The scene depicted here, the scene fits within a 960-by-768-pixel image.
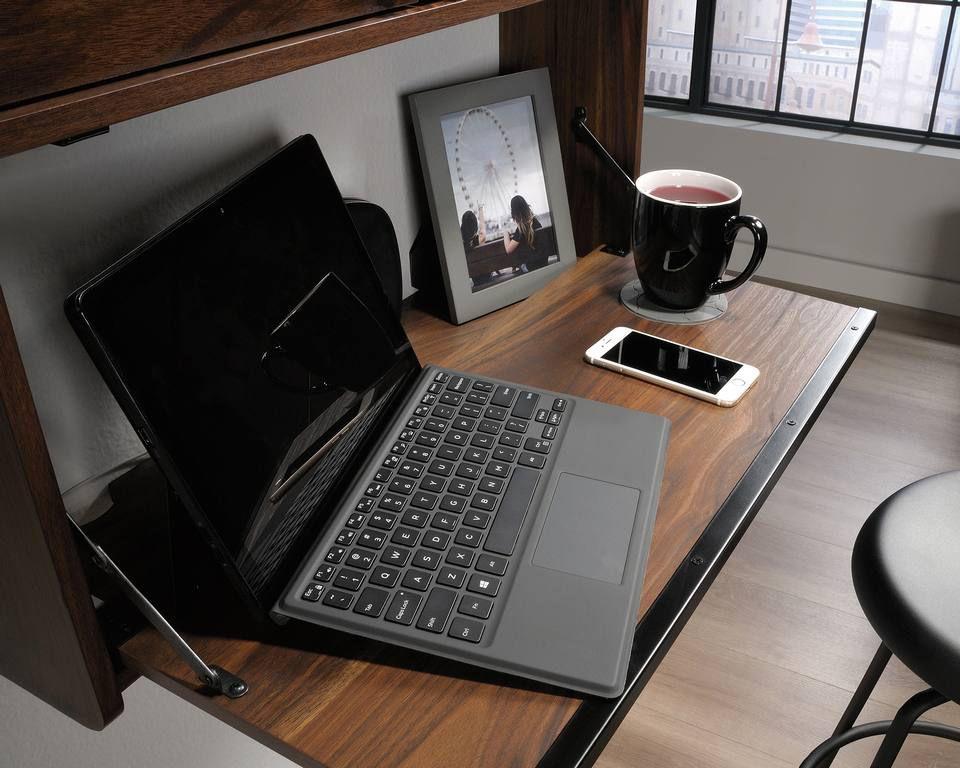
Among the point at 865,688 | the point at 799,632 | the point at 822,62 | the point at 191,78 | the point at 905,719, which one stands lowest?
the point at 799,632

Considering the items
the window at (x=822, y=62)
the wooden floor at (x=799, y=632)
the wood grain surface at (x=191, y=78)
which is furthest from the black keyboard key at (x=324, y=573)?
the window at (x=822, y=62)

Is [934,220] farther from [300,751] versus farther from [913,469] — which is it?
[300,751]

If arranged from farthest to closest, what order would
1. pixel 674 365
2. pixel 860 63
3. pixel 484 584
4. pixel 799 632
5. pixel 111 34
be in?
pixel 860 63
pixel 799 632
pixel 674 365
pixel 484 584
pixel 111 34

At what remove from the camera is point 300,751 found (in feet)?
1.77

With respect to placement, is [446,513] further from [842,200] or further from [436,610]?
[842,200]

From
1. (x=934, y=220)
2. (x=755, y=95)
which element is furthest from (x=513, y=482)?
(x=755, y=95)

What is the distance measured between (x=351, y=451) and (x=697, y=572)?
299 millimetres

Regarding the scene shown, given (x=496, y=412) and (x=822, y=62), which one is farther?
(x=822, y=62)

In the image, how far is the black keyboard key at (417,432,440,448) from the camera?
749 mm

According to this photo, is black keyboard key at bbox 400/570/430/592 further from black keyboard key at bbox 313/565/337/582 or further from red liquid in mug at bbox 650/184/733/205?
red liquid in mug at bbox 650/184/733/205

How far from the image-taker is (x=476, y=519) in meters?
0.67

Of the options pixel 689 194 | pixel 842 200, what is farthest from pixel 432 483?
pixel 842 200

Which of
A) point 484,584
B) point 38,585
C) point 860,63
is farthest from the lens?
point 860,63

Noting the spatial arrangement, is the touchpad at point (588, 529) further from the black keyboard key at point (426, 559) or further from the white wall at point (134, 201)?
the white wall at point (134, 201)
